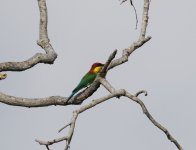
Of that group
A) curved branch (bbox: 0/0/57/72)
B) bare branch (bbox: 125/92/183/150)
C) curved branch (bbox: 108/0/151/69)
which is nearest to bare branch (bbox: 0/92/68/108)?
curved branch (bbox: 0/0/57/72)

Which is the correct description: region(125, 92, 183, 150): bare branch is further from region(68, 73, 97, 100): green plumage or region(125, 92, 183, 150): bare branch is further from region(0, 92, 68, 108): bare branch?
region(68, 73, 97, 100): green plumage

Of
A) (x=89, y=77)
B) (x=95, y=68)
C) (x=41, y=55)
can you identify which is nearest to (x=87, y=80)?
(x=89, y=77)

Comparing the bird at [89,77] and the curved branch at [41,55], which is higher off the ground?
the curved branch at [41,55]

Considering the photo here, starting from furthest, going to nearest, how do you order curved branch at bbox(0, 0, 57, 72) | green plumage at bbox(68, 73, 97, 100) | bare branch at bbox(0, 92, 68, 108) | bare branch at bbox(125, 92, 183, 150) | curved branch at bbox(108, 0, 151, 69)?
green plumage at bbox(68, 73, 97, 100), curved branch at bbox(108, 0, 151, 69), curved branch at bbox(0, 0, 57, 72), bare branch at bbox(0, 92, 68, 108), bare branch at bbox(125, 92, 183, 150)

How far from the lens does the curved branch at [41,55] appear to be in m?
12.7

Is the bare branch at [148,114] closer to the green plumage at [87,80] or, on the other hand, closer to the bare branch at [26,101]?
the bare branch at [26,101]

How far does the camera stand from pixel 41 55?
43.0 ft

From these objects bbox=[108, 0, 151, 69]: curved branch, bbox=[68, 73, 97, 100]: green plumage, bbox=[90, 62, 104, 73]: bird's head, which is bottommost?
bbox=[68, 73, 97, 100]: green plumage

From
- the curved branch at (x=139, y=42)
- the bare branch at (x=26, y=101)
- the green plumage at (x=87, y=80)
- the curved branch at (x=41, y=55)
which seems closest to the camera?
the bare branch at (x=26, y=101)

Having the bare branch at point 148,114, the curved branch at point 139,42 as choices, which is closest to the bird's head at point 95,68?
the curved branch at point 139,42

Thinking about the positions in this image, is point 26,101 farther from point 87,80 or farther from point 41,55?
point 87,80

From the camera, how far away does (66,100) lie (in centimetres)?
1255

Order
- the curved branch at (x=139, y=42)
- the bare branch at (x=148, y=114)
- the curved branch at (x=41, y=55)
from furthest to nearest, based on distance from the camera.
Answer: the curved branch at (x=139, y=42), the curved branch at (x=41, y=55), the bare branch at (x=148, y=114)

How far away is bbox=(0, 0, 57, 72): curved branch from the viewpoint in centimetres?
1273
